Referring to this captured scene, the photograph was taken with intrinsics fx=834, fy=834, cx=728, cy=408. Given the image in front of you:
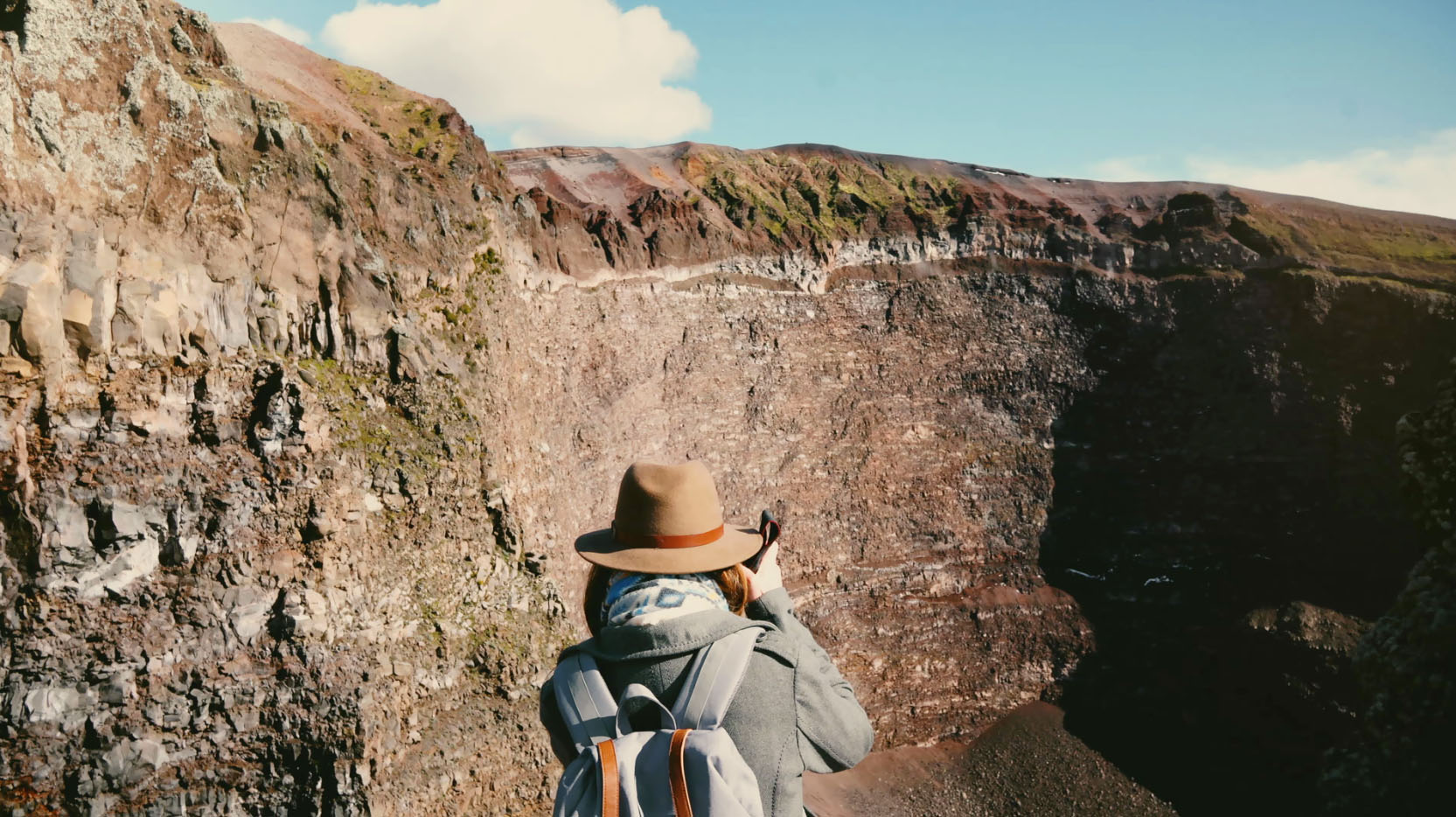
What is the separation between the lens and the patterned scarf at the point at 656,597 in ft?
9.91

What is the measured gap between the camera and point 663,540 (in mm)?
3227

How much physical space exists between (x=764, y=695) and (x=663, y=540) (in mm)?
692

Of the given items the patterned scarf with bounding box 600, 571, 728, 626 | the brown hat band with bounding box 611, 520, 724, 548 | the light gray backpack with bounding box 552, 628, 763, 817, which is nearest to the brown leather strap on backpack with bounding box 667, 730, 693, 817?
the light gray backpack with bounding box 552, 628, 763, 817

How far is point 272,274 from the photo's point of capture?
437 inches

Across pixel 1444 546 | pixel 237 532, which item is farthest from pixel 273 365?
pixel 1444 546

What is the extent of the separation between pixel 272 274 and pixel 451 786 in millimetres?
7622

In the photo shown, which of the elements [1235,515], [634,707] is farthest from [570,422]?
[1235,515]

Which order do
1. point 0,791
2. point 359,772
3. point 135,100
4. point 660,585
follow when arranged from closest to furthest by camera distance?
point 660,585 < point 0,791 < point 135,100 < point 359,772

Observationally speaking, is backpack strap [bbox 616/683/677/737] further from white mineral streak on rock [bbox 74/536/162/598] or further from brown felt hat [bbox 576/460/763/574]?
white mineral streak on rock [bbox 74/536/162/598]

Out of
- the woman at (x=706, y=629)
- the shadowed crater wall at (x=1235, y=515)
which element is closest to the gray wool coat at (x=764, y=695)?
the woman at (x=706, y=629)

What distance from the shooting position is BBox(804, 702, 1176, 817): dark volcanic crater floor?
17.8 metres

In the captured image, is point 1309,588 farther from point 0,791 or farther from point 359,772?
point 0,791

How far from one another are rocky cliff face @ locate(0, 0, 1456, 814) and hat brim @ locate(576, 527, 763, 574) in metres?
8.51

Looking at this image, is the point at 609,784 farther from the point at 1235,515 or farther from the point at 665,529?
the point at 1235,515
